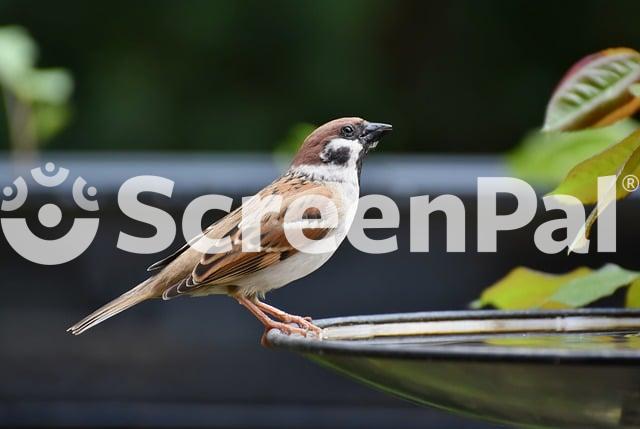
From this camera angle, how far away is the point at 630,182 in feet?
4.80

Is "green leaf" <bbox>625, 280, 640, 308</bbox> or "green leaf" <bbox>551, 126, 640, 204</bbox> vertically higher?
"green leaf" <bbox>551, 126, 640, 204</bbox>

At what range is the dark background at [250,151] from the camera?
347 centimetres

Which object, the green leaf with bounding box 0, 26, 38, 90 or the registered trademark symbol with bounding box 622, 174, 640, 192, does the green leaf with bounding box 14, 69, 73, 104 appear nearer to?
the green leaf with bounding box 0, 26, 38, 90

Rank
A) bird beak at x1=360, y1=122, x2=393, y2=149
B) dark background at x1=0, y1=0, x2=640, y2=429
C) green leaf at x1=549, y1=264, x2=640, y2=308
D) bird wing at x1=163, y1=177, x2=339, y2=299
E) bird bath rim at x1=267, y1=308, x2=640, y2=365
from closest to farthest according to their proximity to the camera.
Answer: bird bath rim at x1=267, y1=308, x2=640, y2=365
green leaf at x1=549, y1=264, x2=640, y2=308
bird wing at x1=163, y1=177, x2=339, y2=299
bird beak at x1=360, y1=122, x2=393, y2=149
dark background at x1=0, y1=0, x2=640, y2=429

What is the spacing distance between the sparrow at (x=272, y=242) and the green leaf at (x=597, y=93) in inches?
28.9

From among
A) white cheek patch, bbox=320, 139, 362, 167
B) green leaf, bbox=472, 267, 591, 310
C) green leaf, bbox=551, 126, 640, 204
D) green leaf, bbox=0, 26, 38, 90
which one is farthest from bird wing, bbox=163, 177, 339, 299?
green leaf, bbox=0, 26, 38, 90

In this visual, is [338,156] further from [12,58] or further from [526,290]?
[12,58]

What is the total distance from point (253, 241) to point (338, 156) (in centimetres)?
34

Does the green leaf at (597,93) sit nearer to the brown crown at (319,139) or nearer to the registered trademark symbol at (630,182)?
the registered trademark symbol at (630,182)

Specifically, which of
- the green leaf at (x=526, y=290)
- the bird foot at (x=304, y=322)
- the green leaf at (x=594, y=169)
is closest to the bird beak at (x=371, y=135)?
the bird foot at (x=304, y=322)

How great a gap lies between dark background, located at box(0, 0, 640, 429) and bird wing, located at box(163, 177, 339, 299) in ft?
3.21

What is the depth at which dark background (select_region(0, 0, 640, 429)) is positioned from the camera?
11.4 feet

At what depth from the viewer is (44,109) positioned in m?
3.56

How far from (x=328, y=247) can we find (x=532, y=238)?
121 cm
